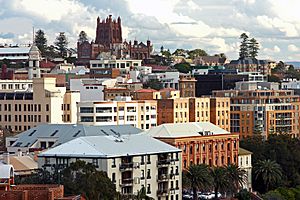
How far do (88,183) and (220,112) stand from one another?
80850 mm

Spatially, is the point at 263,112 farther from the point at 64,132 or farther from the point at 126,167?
the point at 126,167

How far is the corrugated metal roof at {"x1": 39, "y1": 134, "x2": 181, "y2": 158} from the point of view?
339 feet

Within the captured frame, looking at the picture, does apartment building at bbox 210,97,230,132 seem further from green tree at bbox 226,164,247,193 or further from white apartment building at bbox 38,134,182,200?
white apartment building at bbox 38,134,182,200

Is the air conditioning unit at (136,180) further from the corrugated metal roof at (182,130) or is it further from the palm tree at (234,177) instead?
the corrugated metal roof at (182,130)

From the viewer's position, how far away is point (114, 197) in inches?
3541

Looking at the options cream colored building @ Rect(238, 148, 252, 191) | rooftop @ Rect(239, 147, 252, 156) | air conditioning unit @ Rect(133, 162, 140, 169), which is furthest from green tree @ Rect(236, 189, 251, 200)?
rooftop @ Rect(239, 147, 252, 156)

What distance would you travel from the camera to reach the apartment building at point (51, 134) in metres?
129

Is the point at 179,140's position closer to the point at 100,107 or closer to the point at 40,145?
the point at 40,145

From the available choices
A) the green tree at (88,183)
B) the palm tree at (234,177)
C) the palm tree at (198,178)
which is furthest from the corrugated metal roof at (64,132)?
the green tree at (88,183)

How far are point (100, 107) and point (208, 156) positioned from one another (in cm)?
2555

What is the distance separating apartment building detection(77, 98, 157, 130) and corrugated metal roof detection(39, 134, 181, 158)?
1510 inches

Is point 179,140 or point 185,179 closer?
point 185,179

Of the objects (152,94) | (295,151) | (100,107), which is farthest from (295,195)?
Result: (152,94)

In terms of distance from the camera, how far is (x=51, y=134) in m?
133
